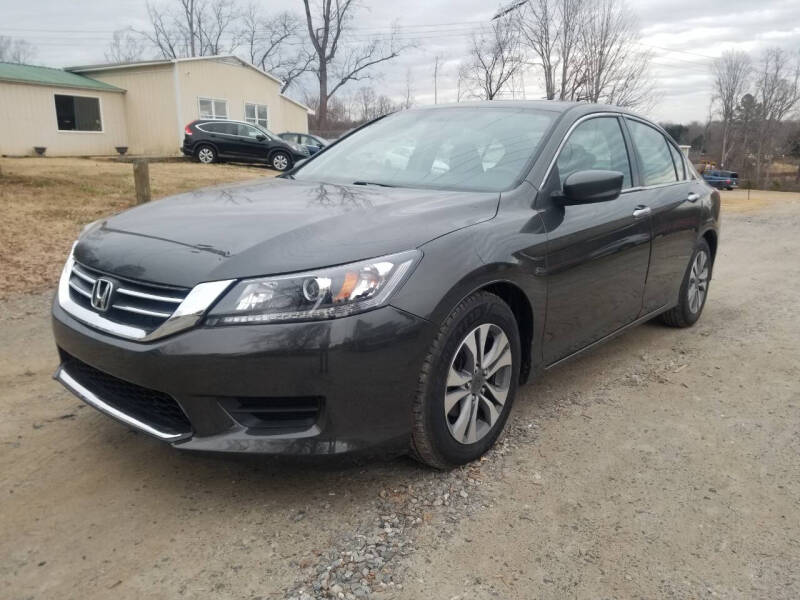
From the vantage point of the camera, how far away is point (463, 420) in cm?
276

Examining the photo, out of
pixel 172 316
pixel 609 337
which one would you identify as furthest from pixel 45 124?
pixel 172 316

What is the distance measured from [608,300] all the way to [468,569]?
1957 mm

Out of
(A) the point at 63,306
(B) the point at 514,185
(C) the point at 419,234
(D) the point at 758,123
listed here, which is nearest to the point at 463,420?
(C) the point at 419,234

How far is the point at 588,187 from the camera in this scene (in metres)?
3.15

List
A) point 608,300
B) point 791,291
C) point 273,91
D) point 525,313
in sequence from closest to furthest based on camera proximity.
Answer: point 525,313 → point 608,300 → point 791,291 → point 273,91

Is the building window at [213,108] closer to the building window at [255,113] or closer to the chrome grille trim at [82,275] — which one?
the building window at [255,113]

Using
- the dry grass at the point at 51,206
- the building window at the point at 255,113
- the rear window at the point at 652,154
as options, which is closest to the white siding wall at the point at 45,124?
the building window at the point at 255,113

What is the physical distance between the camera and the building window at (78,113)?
75.6 ft

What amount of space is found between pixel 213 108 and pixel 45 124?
619 centimetres

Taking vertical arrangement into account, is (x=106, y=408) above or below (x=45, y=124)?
below

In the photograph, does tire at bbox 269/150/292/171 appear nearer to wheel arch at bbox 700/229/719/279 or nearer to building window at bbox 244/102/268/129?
building window at bbox 244/102/268/129

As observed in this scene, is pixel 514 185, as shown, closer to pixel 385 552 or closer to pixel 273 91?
pixel 385 552

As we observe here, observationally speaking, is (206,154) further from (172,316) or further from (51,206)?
(172,316)

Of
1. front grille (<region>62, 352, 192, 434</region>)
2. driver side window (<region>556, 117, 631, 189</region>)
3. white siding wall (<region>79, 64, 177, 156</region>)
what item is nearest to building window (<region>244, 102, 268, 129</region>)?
white siding wall (<region>79, 64, 177, 156</region>)
